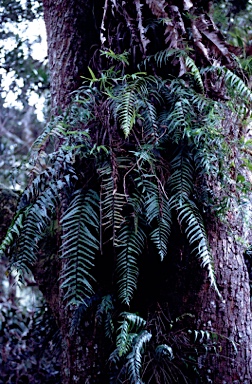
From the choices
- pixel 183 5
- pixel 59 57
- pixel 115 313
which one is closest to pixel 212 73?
pixel 183 5

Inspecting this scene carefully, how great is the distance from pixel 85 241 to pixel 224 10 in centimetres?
260

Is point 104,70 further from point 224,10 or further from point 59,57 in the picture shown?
point 224,10

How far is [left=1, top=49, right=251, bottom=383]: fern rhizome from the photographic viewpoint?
1540 mm

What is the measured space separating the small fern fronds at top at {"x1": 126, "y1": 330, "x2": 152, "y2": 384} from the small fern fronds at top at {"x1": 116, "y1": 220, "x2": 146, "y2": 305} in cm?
14

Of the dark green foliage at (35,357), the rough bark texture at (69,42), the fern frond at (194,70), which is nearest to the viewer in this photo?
the fern frond at (194,70)

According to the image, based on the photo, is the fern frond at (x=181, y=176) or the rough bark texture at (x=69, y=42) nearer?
the fern frond at (x=181, y=176)

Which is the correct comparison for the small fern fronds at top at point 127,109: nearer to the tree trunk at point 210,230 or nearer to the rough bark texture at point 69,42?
the tree trunk at point 210,230

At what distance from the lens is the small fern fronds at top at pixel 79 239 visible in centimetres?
152

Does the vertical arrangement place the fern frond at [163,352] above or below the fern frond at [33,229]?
below

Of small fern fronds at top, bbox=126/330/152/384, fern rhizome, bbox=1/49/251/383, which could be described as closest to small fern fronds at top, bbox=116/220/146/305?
fern rhizome, bbox=1/49/251/383

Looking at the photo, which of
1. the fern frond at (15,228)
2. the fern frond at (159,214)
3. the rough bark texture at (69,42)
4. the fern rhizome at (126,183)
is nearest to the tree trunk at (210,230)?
the rough bark texture at (69,42)

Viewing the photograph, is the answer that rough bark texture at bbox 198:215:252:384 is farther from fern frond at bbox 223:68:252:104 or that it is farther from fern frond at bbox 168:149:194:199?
fern frond at bbox 223:68:252:104

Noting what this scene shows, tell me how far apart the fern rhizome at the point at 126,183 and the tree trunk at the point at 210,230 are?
0.38 feet

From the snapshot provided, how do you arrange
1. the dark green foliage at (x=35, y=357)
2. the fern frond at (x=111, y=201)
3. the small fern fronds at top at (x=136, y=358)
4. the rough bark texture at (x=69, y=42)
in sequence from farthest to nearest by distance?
the dark green foliage at (x=35, y=357)
the rough bark texture at (x=69, y=42)
the fern frond at (x=111, y=201)
the small fern fronds at top at (x=136, y=358)
